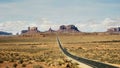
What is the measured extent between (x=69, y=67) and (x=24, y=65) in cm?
581

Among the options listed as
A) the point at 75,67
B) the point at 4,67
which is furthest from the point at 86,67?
the point at 4,67

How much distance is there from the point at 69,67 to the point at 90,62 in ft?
10.6

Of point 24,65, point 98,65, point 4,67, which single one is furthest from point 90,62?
point 4,67

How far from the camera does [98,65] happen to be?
3195 cm

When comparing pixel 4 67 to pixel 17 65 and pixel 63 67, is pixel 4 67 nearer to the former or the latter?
pixel 17 65

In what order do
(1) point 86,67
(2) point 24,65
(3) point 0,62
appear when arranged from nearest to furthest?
(1) point 86,67, (2) point 24,65, (3) point 0,62

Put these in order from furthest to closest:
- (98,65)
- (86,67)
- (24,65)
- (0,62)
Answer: (0,62)
(24,65)
(86,67)
(98,65)

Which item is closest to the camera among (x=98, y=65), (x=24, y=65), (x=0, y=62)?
(x=98, y=65)

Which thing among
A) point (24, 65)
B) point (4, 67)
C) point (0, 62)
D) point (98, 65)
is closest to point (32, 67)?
point (24, 65)

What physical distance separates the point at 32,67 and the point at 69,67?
4632mm

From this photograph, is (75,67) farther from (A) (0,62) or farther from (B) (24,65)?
(A) (0,62)

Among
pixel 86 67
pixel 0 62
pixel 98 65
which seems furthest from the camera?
pixel 0 62

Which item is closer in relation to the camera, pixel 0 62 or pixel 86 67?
pixel 86 67

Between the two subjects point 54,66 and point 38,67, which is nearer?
point 38,67
